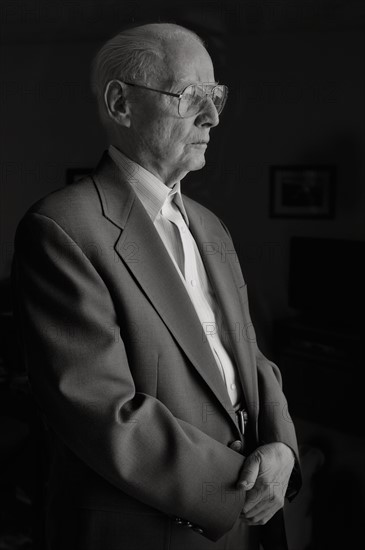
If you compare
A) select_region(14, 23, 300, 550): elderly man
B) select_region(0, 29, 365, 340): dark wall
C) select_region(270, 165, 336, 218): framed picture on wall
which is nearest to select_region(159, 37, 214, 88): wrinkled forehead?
select_region(14, 23, 300, 550): elderly man

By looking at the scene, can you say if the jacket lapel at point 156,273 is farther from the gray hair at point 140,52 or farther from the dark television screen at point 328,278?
the dark television screen at point 328,278

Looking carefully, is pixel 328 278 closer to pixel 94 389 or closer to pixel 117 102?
pixel 117 102

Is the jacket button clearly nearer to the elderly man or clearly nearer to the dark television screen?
the elderly man

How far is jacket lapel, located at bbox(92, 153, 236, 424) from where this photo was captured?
90 cm

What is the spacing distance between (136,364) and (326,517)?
4.67ft

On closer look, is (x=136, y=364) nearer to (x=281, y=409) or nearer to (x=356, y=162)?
(x=281, y=409)

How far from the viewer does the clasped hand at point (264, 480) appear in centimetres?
92

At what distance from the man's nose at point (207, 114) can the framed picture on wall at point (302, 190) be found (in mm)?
2337

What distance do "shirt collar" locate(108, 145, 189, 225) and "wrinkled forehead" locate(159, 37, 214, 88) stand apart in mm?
151

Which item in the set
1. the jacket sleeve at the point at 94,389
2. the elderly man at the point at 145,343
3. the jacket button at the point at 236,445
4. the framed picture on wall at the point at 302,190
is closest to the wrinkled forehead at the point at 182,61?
the elderly man at the point at 145,343

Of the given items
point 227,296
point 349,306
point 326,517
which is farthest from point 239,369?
point 349,306

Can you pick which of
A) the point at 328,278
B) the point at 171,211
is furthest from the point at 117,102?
the point at 328,278

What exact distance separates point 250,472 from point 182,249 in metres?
0.39

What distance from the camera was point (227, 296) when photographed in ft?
3.44
